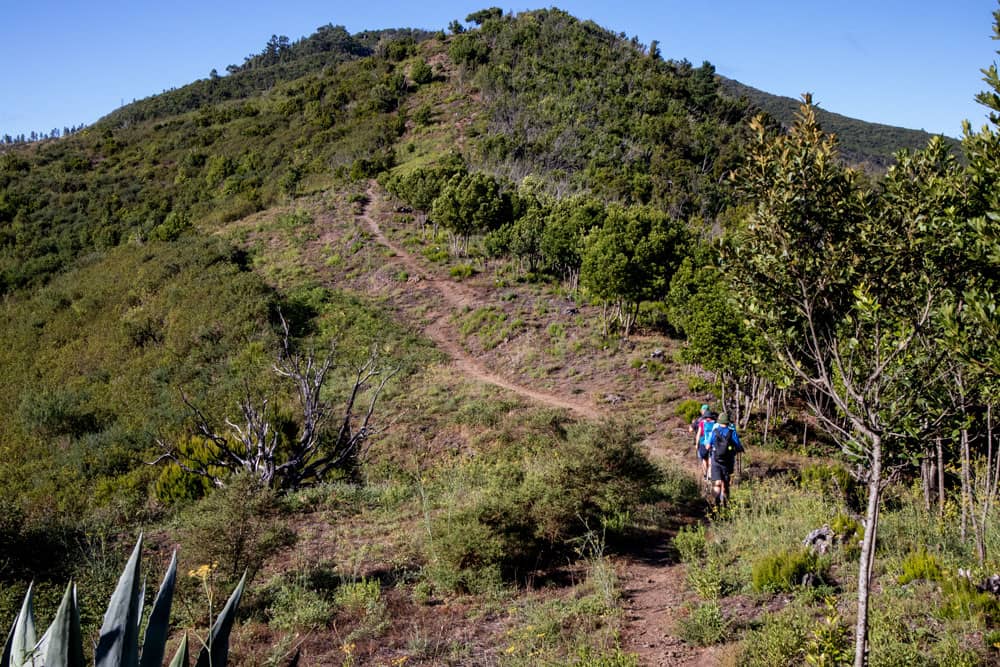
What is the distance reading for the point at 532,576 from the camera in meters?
7.05

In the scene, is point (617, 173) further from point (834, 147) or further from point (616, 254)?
point (834, 147)

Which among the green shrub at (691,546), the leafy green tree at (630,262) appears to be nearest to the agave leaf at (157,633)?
the green shrub at (691,546)

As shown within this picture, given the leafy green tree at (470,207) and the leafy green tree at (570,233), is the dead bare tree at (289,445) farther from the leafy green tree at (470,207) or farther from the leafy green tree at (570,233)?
the leafy green tree at (470,207)

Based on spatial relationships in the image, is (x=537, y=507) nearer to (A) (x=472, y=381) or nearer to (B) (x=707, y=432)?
(B) (x=707, y=432)

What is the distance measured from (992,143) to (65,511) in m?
13.7

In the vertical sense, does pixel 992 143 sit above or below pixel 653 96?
below

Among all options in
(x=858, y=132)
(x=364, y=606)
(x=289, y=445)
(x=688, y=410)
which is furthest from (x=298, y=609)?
(x=858, y=132)

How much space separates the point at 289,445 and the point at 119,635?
11997mm

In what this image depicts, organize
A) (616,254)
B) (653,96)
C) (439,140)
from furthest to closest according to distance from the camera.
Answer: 1. (653,96)
2. (439,140)
3. (616,254)

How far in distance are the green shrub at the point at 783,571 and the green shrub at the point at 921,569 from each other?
691 millimetres

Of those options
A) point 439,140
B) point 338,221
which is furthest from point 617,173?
point 338,221

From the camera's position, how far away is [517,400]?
16672 millimetres

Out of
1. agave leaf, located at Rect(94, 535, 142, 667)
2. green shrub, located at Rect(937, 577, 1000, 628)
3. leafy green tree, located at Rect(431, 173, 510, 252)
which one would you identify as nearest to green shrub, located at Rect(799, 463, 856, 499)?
green shrub, located at Rect(937, 577, 1000, 628)

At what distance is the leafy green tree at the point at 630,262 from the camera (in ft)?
64.7
